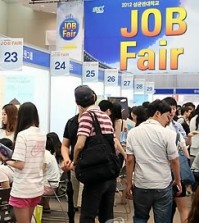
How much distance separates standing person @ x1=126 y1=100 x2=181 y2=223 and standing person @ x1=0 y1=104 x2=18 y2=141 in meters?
1.74

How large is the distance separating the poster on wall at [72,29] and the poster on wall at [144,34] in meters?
0.25

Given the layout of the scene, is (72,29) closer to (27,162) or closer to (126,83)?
(126,83)

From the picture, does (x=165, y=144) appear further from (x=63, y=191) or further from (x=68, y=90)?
(x=68, y=90)

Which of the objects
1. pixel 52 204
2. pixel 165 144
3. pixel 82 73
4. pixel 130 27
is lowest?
pixel 52 204

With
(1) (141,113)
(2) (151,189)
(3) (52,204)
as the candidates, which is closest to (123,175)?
(3) (52,204)

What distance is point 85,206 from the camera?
10.4 feet

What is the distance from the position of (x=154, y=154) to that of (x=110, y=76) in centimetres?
666

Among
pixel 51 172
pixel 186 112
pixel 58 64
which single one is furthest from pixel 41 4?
pixel 51 172

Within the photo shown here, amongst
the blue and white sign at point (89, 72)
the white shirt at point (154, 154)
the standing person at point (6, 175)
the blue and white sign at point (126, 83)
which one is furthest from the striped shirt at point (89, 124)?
the blue and white sign at point (126, 83)

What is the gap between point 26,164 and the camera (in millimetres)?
3158

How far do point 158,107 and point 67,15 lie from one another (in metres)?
13.5

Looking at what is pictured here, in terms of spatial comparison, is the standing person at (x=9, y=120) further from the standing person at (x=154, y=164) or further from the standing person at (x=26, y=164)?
the standing person at (x=154, y=164)

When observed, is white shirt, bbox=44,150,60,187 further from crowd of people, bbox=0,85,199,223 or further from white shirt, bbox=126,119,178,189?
white shirt, bbox=126,119,178,189

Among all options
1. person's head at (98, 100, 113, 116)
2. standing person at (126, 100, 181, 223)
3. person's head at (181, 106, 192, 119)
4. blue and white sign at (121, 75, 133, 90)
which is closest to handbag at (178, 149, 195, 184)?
standing person at (126, 100, 181, 223)
